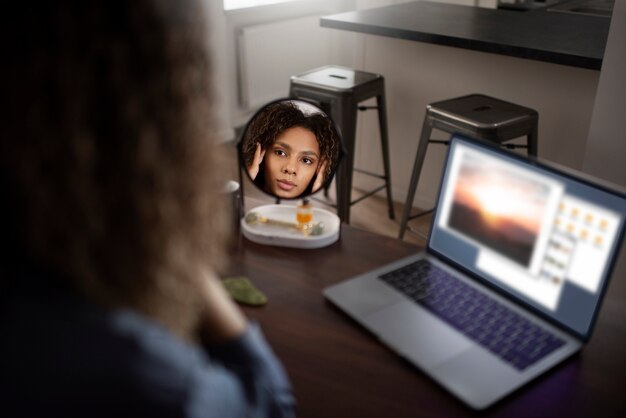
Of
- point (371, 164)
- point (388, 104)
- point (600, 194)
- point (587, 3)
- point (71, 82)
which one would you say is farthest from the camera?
point (587, 3)

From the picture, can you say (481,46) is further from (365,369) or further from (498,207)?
(365,369)

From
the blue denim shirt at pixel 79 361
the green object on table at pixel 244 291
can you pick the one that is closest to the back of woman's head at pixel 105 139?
the blue denim shirt at pixel 79 361

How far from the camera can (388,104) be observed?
3.09 m

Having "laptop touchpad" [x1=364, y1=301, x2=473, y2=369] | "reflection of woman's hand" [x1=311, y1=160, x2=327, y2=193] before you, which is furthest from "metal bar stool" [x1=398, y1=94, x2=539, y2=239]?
"laptop touchpad" [x1=364, y1=301, x2=473, y2=369]

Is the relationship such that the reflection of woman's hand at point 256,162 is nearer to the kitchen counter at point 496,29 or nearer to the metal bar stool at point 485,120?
the metal bar stool at point 485,120

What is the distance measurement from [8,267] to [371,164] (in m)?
2.83

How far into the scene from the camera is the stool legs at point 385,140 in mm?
2809

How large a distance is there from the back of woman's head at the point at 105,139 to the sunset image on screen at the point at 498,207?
60 centimetres

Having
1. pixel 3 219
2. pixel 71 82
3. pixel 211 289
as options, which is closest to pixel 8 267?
pixel 3 219

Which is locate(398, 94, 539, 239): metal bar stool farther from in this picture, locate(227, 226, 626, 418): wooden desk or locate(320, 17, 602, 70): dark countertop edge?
locate(227, 226, 626, 418): wooden desk

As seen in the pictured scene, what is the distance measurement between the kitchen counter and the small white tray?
4.38 feet

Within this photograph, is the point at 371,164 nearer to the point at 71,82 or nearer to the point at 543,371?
the point at 543,371

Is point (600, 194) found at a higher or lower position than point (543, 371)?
higher

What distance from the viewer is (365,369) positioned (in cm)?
91
